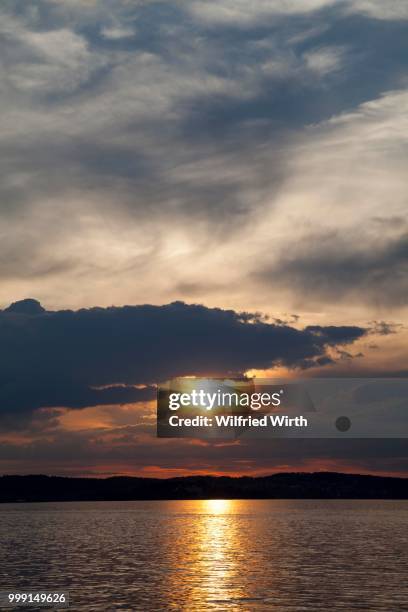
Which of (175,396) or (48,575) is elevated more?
(175,396)

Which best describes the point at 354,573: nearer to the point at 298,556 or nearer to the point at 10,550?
the point at 298,556

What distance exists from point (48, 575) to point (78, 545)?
2755 inches

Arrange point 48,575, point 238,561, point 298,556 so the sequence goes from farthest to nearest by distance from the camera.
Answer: point 298,556 < point 238,561 < point 48,575

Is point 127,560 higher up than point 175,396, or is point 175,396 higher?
point 175,396

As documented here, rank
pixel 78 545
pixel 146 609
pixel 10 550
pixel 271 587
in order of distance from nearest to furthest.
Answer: pixel 146 609
pixel 271 587
pixel 10 550
pixel 78 545

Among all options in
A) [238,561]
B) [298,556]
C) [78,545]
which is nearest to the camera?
[238,561]

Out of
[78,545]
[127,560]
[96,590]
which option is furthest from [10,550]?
[96,590]

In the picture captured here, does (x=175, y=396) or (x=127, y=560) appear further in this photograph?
(x=127, y=560)

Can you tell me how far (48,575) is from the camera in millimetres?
115125

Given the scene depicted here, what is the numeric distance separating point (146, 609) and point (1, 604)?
53.7 ft

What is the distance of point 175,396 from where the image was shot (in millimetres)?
93375

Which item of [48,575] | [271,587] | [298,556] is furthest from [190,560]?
[271,587]

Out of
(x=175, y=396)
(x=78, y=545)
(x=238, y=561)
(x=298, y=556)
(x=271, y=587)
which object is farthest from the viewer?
(x=78, y=545)

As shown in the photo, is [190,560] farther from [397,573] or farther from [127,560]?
[397,573]
